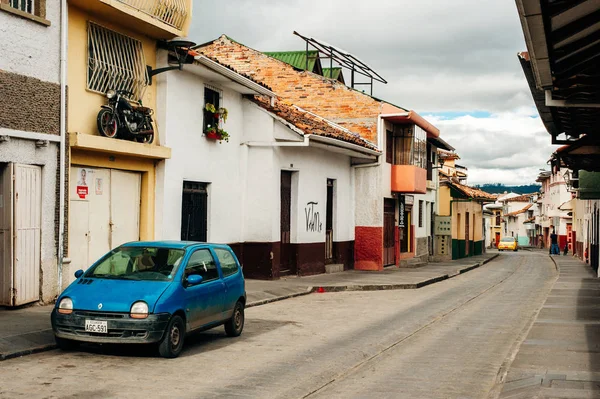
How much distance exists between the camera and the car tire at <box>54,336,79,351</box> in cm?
1017

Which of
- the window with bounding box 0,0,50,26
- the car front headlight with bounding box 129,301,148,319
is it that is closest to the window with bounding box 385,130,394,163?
the window with bounding box 0,0,50,26

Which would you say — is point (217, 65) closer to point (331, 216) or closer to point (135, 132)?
point (135, 132)

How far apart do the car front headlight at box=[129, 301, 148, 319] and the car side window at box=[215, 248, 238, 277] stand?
2.23 m

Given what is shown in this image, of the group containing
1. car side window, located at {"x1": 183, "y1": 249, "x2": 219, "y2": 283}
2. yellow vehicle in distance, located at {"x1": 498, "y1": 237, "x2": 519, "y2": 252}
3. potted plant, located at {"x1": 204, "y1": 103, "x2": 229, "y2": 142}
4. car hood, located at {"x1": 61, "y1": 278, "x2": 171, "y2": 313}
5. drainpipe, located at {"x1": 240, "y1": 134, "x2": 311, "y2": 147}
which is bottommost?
yellow vehicle in distance, located at {"x1": 498, "y1": 237, "x2": 519, "y2": 252}

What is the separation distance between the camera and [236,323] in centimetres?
1216

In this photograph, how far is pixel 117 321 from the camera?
31.8 feet

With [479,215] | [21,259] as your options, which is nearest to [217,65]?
[21,259]

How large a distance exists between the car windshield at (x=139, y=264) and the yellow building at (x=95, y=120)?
3841 millimetres

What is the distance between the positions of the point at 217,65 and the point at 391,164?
44.8 ft

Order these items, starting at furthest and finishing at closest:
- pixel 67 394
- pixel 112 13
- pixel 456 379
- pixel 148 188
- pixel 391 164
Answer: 1. pixel 391 164
2. pixel 148 188
3. pixel 112 13
4. pixel 456 379
5. pixel 67 394

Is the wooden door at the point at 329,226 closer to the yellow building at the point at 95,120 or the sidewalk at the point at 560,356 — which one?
the sidewalk at the point at 560,356

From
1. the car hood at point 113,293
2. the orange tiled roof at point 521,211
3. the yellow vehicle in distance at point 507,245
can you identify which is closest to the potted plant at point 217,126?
the car hood at point 113,293

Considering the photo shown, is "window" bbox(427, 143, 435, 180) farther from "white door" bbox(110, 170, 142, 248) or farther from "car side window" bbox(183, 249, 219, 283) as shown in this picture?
"car side window" bbox(183, 249, 219, 283)

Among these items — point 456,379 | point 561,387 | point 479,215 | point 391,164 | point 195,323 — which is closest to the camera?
point 561,387
